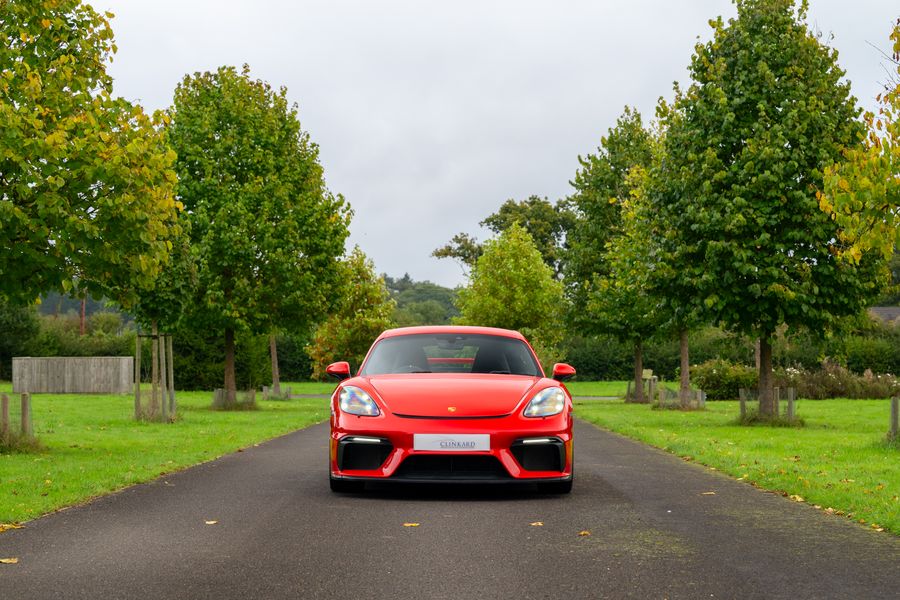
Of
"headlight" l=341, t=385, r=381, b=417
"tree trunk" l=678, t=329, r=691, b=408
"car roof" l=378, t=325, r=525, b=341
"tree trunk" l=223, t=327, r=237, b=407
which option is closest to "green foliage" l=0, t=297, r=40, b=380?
"tree trunk" l=223, t=327, r=237, b=407

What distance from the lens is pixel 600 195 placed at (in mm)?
36688

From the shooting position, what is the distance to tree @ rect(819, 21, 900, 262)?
37.1 feet

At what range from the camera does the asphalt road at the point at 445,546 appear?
5695 mm

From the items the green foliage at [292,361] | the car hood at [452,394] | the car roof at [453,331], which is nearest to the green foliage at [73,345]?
the green foliage at [292,361]

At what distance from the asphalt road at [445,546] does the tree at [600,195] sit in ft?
87.0

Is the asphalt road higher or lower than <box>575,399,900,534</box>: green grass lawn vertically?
higher

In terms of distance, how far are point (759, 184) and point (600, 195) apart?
648 inches

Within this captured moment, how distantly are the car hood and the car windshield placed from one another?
1.71 feet

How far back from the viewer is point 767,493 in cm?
1030

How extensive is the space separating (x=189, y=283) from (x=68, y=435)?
15.5 ft

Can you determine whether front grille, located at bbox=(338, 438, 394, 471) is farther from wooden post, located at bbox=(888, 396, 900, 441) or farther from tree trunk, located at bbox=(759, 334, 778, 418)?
tree trunk, located at bbox=(759, 334, 778, 418)

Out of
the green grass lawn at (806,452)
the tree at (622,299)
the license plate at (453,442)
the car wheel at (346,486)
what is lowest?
the green grass lawn at (806,452)

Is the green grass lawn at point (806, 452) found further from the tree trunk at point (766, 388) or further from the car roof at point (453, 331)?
the car roof at point (453, 331)

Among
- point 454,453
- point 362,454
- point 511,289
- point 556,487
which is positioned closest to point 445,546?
point 454,453
